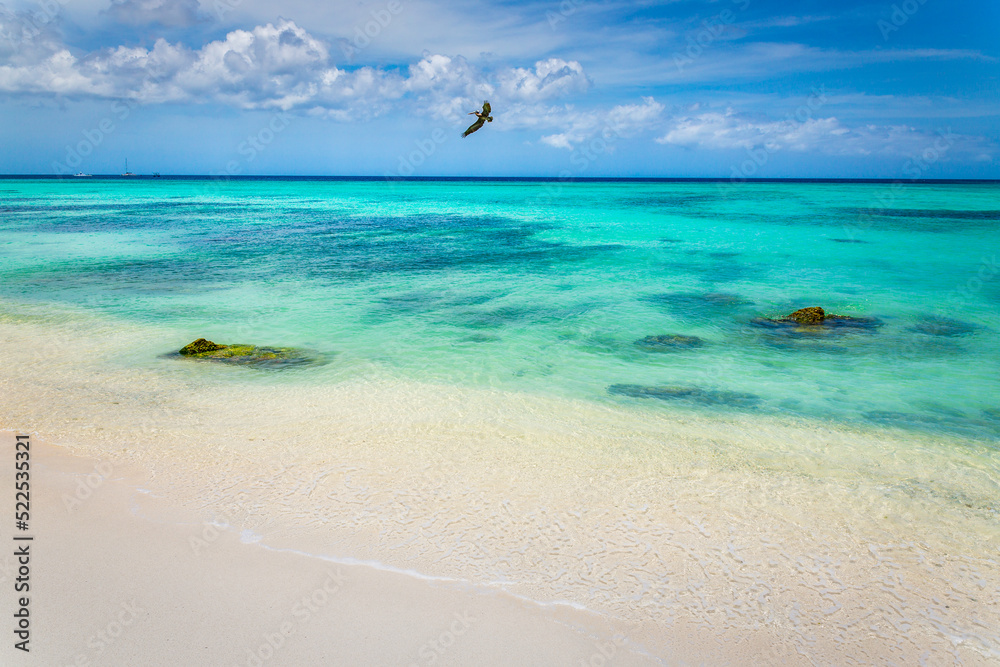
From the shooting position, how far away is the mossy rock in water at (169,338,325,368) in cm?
1015

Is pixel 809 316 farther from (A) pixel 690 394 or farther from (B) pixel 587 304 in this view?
(A) pixel 690 394

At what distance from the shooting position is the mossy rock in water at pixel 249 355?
1015 cm

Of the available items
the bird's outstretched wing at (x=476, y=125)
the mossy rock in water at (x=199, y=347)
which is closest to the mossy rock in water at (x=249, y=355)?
the mossy rock in water at (x=199, y=347)

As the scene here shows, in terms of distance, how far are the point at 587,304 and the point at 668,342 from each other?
3844 millimetres

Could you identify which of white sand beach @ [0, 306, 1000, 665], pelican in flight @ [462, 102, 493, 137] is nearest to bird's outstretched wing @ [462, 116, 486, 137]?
pelican in flight @ [462, 102, 493, 137]

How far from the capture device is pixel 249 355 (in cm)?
1048

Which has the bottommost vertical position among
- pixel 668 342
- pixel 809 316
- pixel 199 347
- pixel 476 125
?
pixel 668 342

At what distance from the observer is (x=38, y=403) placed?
8.01 metres

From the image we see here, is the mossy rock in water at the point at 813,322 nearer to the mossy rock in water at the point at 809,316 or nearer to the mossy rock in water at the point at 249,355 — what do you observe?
the mossy rock in water at the point at 809,316

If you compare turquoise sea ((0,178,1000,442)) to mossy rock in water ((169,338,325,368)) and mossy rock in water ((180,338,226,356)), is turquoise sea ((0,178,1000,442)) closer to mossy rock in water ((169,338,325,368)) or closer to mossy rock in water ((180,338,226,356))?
mossy rock in water ((169,338,325,368))

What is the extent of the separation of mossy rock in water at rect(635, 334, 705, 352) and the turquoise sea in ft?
0.29

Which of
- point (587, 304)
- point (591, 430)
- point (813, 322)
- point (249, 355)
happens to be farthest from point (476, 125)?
point (813, 322)

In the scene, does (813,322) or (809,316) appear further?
(809,316)

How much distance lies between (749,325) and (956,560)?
8619mm
